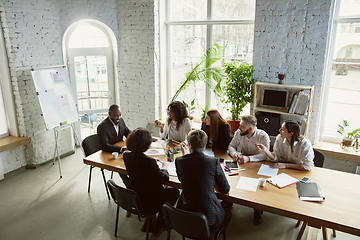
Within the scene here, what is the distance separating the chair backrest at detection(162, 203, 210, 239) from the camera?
2.48m

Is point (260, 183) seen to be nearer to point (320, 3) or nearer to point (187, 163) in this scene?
point (187, 163)

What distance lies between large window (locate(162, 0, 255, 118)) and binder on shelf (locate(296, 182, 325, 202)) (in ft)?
9.22

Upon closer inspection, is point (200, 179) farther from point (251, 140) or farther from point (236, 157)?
point (251, 140)

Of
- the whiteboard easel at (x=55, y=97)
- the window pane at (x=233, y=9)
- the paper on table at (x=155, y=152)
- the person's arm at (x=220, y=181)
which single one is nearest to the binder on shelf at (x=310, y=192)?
the person's arm at (x=220, y=181)

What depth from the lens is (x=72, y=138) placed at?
19.1 feet

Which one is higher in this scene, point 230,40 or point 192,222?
point 230,40

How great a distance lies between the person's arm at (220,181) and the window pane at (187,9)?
361 cm

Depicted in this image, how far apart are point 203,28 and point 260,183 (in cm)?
346

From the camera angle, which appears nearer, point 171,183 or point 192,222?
point 192,222

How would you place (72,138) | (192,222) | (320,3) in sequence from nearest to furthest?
(192,222)
(320,3)
(72,138)

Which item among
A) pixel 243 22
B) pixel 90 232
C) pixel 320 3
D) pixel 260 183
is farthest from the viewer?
pixel 243 22

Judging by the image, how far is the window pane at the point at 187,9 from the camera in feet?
17.7

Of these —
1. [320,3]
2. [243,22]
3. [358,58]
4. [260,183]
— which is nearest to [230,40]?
[243,22]

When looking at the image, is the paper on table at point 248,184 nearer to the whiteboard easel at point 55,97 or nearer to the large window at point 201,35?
the large window at point 201,35
